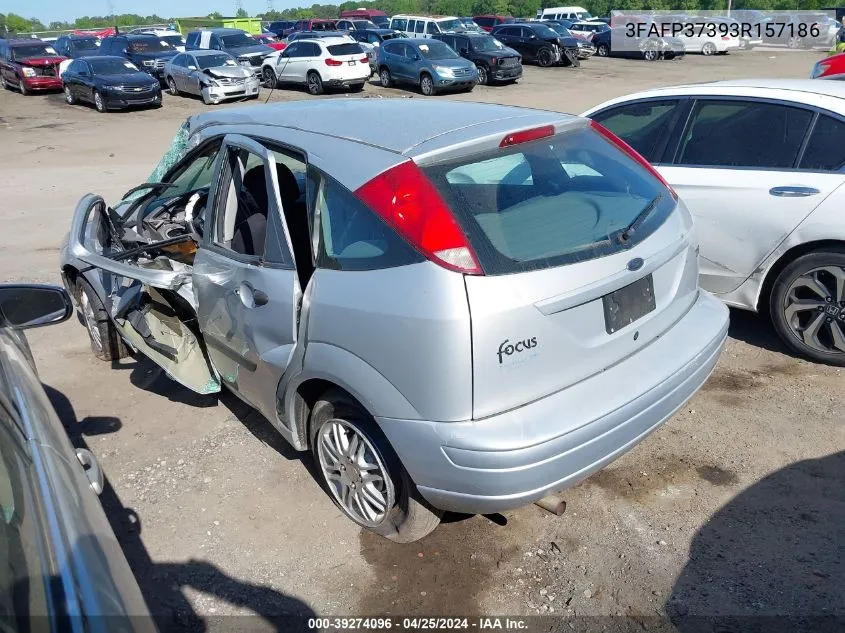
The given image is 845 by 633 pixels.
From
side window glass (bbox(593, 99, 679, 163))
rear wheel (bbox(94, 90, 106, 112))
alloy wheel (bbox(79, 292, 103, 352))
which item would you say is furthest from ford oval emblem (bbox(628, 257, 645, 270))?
rear wheel (bbox(94, 90, 106, 112))

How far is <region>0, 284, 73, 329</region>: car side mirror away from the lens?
275 cm

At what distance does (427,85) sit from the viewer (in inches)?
915

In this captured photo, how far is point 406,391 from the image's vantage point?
2674 millimetres

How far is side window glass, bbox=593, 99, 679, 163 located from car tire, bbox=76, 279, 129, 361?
379 cm

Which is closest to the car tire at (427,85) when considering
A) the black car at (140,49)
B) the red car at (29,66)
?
the black car at (140,49)

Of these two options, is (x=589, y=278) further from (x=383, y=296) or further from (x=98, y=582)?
(x=98, y=582)

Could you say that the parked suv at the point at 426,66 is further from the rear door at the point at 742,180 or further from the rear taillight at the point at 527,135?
the rear taillight at the point at 527,135

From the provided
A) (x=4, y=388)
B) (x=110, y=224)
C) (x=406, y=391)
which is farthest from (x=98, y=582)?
(x=110, y=224)

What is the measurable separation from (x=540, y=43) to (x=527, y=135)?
29837 mm

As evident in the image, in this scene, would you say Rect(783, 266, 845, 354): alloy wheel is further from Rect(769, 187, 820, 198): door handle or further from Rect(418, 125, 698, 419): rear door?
Rect(418, 125, 698, 419): rear door

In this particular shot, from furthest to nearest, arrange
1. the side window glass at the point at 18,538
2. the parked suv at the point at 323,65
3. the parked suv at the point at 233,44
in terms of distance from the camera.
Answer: the parked suv at the point at 233,44, the parked suv at the point at 323,65, the side window glass at the point at 18,538

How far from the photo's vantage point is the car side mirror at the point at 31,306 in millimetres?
2750

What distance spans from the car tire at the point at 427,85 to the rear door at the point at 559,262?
20.8 m

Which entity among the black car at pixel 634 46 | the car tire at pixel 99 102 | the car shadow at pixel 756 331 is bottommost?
the car shadow at pixel 756 331
